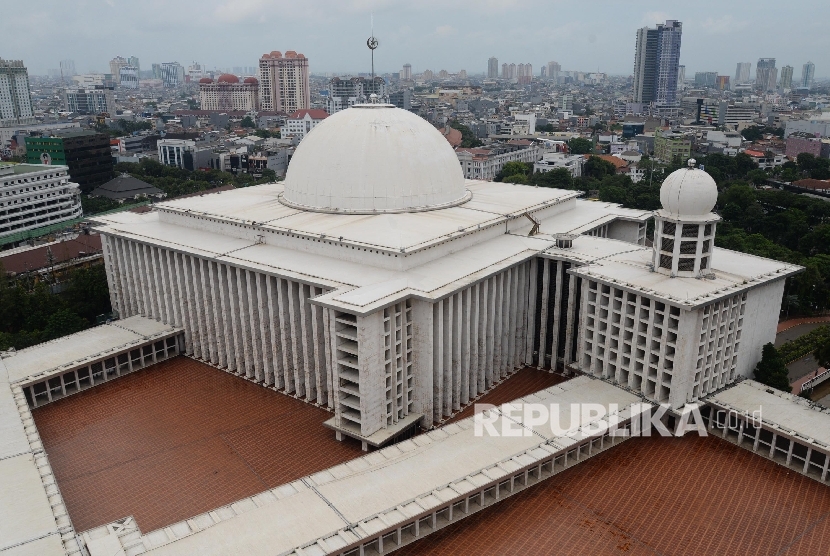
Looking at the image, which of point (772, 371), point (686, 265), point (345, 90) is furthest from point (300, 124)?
point (772, 371)

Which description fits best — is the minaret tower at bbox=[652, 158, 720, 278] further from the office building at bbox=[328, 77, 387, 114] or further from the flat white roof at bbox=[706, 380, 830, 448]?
the office building at bbox=[328, 77, 387, 114]

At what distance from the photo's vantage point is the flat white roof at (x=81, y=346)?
31844 millimetres

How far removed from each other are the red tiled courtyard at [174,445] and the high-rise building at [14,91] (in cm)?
15204

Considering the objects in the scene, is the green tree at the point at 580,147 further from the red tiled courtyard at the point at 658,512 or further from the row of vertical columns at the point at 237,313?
the red tiled courtyard at the point at 658,512

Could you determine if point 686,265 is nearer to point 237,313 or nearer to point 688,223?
point 688,223

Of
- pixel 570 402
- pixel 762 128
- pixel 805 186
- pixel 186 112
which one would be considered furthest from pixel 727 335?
pixel 186 112

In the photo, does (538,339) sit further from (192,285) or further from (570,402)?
(192,285)

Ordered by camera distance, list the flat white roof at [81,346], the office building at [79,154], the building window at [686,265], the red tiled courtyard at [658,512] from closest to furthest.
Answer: the red tiled courtyard at [658,512] → the building window at [686,265] → the flat white roof at [81,346] → the office building at [79,154]

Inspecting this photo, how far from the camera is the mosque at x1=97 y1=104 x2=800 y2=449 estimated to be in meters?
27.5

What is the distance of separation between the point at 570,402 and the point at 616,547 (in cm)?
706

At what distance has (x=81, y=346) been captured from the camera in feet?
111

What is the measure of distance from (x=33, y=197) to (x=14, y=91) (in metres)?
117

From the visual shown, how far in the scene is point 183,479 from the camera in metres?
25.7

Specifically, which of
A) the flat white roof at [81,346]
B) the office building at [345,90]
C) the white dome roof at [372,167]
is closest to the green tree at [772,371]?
the white dome roof at [372,167]
